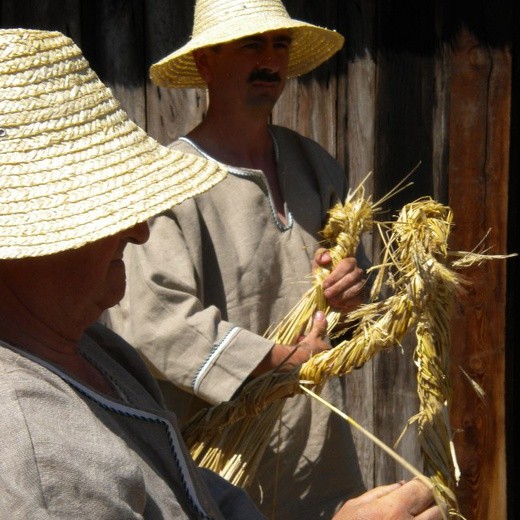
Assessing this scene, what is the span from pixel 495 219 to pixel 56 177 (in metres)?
2.24

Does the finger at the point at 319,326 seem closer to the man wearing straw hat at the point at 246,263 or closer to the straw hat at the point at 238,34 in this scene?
the man wearing straw hat at the point at 246,263

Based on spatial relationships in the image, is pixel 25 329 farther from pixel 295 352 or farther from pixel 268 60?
pixel 268 60

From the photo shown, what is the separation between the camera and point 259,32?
2.77m

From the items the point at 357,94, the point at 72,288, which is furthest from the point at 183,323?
the point at 357,94

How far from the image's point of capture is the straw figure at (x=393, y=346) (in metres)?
1.92

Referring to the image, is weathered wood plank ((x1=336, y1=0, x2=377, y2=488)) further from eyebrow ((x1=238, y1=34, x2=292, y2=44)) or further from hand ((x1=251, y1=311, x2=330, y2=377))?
hand ((x1=251, y1=311, x2=330, y2=377))

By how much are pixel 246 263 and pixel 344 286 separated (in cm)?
24

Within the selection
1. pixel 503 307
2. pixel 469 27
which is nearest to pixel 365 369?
pixel 503 307

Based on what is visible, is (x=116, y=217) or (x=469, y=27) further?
(x=469, y=27)

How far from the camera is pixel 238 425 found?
2.45 meters

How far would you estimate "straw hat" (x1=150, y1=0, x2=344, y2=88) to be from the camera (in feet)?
9.18

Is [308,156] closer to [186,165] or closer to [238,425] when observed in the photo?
[238,425]

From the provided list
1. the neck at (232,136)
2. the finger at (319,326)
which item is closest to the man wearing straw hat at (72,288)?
the finger at (319,326)

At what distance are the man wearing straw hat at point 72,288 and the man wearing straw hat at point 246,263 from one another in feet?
2.87
